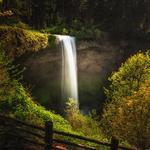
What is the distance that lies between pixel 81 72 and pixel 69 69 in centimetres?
361

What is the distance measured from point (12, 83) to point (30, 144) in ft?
16.9

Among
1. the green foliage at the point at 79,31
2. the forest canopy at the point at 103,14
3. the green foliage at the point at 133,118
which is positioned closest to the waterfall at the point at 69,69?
the green foliage at the point at 79,31

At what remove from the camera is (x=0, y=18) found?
33438 mm

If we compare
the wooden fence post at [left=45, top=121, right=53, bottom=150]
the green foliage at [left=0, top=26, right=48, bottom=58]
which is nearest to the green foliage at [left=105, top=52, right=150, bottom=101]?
the green foliage at [left=0, top=26, right=48, bottom=58]

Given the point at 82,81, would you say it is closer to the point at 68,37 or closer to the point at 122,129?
the point at 68,37

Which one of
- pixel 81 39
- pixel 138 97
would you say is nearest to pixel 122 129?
pixel 138 97

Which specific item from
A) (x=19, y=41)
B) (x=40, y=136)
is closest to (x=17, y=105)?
(x=40, y=136)

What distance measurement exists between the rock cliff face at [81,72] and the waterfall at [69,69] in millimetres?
517

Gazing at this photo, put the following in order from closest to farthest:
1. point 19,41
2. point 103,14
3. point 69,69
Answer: point 19,41 → point 69,69 → point 103,14

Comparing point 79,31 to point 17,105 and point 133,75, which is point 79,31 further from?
point 17,105

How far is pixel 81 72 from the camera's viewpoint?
4350 centimetres

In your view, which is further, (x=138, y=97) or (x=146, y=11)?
(x=146, y=11)

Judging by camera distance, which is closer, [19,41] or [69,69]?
[19,41]

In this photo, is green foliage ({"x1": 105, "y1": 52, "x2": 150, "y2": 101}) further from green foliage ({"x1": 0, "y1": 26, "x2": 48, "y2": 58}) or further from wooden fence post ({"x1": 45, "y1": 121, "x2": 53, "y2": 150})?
wooden fence post ({"x1": 45, "y1": 121, "x2": 53, "y2": 150})
